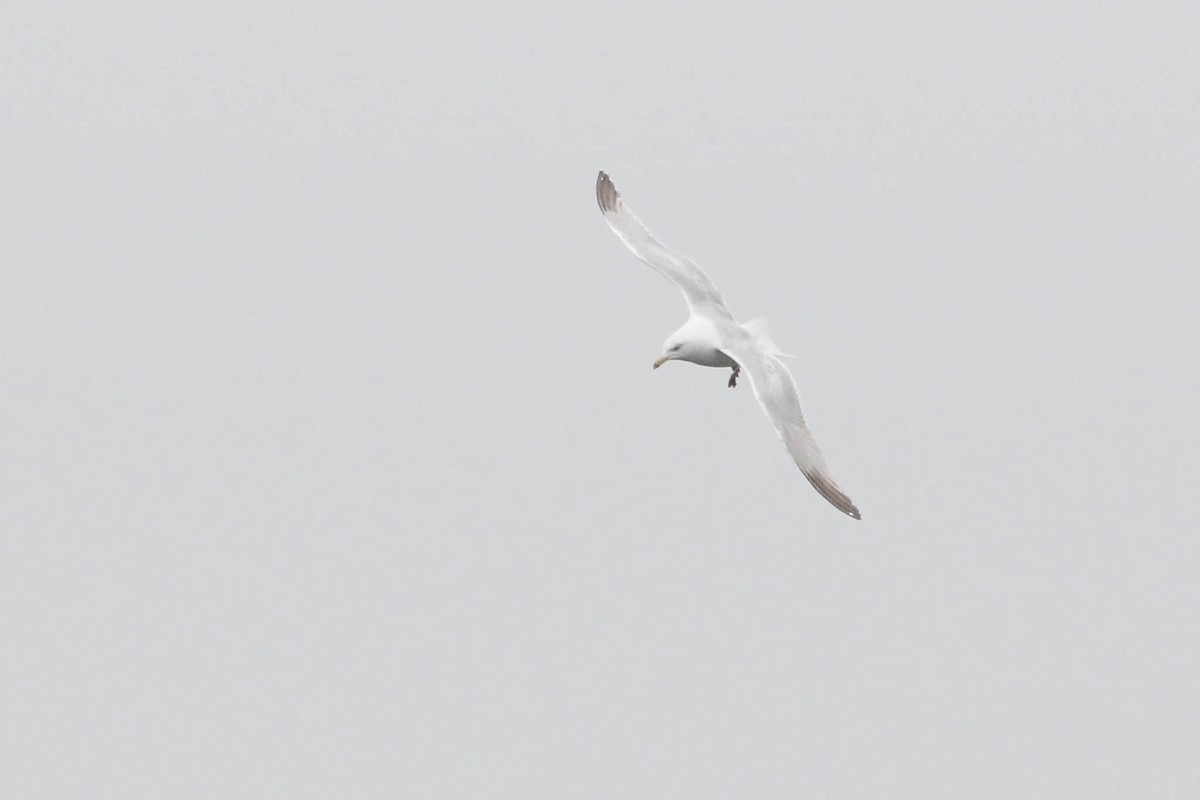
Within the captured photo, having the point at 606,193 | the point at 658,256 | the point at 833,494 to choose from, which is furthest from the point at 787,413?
the point at 606,193

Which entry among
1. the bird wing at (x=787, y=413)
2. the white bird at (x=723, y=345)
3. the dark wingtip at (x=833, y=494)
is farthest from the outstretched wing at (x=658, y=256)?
the dark wingtip at (x=833, y=494)

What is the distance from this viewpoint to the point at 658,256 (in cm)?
2756

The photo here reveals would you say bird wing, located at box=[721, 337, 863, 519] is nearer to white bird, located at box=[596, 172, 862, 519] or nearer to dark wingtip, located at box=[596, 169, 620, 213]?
white bird, located at box=[596, 172, 862, 519]

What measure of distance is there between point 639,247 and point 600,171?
163 cm

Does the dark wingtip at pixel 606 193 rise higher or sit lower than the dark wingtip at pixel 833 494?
higher

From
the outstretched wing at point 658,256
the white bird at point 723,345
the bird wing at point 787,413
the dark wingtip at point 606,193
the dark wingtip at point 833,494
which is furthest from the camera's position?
the dark wingtip at point 606,193

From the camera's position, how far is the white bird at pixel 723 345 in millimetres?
23266

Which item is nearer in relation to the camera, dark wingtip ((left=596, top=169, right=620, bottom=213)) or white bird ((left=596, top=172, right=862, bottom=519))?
white bird ((left=596, top=172, right=862, bottom=519))

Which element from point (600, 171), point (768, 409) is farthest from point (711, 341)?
point (600, 171)

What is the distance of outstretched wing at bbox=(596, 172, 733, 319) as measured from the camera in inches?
1049

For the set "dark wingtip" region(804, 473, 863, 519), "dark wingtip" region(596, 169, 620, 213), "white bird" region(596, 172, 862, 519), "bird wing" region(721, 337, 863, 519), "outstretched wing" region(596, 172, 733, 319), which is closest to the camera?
"dark wingtip" region(804, 473, 863, 519)

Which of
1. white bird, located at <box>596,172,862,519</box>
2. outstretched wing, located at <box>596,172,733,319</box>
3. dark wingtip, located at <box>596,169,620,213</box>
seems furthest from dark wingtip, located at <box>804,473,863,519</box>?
dark wingtip, located at <box>596,169,620,213</box>

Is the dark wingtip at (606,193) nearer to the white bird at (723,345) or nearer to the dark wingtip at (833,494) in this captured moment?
the white bird at (723,345)

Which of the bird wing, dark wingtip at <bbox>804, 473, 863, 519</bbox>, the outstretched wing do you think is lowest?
dark wingtip at <bbox>804, 473, 863, 519</bbox>
